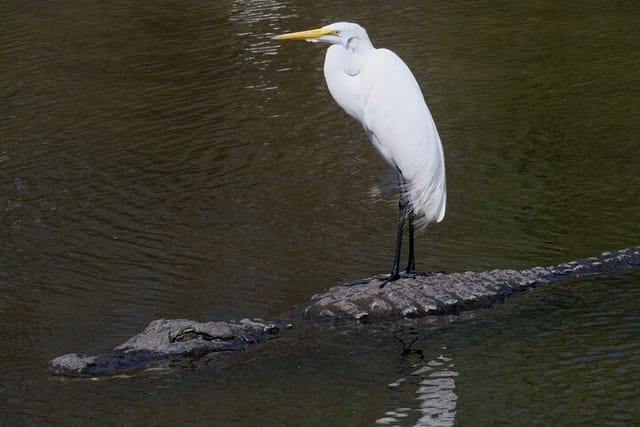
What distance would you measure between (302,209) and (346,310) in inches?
89.6

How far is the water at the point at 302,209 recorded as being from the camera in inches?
209

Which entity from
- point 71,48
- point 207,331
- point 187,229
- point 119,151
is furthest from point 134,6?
point 207,331

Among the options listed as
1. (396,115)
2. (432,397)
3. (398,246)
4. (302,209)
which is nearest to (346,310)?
(398,246)

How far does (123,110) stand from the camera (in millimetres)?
11430

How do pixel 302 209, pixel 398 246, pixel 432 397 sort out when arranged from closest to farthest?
pixel 432 397 < pixel 398 246 < pixel 302 209

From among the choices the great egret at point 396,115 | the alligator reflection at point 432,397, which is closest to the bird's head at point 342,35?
the great egret at point 396,115

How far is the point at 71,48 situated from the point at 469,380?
396 inches

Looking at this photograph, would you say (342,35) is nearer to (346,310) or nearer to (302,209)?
(346,310)

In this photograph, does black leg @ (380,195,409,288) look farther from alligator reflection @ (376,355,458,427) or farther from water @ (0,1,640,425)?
alligator reflection @ (376,355,458,427)

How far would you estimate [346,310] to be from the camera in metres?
6.11

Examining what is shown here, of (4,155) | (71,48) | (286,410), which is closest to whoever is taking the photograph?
(286,410)

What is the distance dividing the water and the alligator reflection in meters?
0.01

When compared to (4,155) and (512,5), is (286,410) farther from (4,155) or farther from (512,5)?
(512,5)

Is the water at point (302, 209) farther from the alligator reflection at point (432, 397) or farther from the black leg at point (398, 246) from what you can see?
→ the black leg at point (398, 246)
